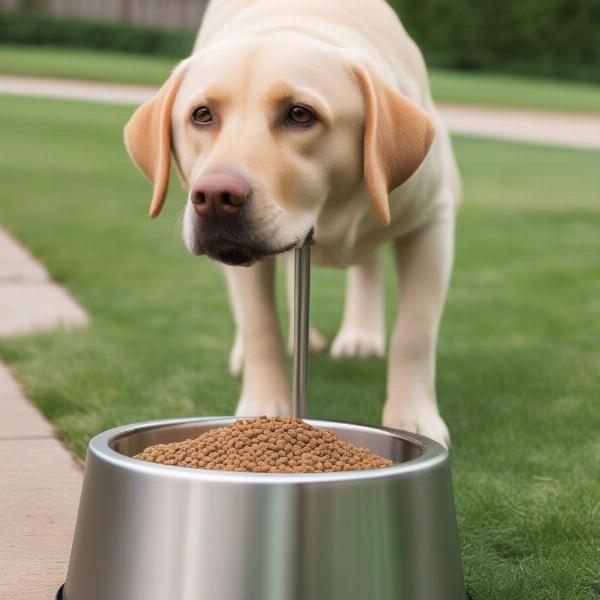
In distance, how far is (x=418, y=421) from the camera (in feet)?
9.63

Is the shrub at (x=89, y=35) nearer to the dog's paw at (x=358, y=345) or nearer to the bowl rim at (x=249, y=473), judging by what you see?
the dog's paw at (x=358, y=345)

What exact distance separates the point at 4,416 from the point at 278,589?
5.53ft

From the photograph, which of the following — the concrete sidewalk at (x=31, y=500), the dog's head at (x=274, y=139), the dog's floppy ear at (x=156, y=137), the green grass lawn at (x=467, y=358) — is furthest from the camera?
the dog's floppy ear at (x=156, y=137)

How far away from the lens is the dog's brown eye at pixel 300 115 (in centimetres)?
237

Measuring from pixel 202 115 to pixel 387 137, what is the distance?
39 centimetres

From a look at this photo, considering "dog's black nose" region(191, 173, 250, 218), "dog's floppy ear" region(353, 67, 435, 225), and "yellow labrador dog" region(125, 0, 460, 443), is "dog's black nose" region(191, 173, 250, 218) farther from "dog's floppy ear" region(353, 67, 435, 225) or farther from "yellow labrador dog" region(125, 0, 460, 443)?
"dog's floppy ear" region(353, 67, 435, 225)

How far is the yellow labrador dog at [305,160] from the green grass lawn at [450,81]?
630 inches

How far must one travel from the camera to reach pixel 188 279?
556cm

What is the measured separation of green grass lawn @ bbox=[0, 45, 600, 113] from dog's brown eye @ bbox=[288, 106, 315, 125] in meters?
16.6

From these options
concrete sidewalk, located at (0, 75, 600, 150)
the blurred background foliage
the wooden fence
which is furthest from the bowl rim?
the wooden fence

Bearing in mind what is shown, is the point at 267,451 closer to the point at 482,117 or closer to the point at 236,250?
the point at 236,250

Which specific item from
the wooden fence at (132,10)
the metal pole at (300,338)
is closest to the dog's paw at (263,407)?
the metal pole at (300,338)

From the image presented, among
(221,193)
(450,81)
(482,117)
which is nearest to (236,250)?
(221,193)

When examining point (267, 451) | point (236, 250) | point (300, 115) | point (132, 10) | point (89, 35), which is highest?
point (300, 115)
